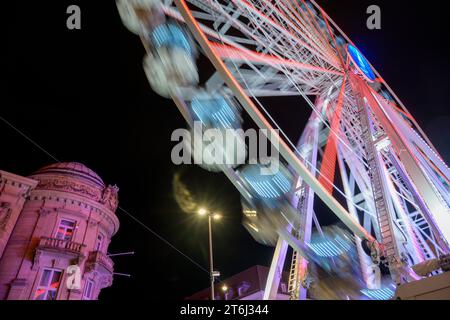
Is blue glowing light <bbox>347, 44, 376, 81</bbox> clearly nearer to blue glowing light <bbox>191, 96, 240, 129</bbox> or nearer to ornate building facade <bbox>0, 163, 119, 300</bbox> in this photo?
blue glowing light <bbox>191, 96, 240, 129</bbox>

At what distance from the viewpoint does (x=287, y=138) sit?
666cm

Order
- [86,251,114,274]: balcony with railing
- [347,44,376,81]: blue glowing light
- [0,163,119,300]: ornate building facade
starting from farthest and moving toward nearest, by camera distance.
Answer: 1. [86,251,114,274]: balcony with railing
2. [0,163,119,300]: ornate building facade
3. [347,44,376,81]: blue glowing light

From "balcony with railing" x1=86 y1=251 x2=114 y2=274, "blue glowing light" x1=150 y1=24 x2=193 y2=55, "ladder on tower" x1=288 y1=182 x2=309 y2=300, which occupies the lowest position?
"ladder on tower" x1=288 y1=182 x2=309 y2=300

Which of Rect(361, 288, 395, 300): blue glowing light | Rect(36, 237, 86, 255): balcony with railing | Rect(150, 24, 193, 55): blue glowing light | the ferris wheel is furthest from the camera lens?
Rect(36, 237, 86, 255): balcony with railing

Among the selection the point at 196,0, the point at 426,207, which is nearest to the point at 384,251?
the point at 426,207

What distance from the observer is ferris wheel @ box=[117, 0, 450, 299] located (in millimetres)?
6656

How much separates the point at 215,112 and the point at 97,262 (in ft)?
40.2

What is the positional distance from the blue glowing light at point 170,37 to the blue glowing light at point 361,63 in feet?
24.0

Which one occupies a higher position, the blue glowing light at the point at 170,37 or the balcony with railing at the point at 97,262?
the blue glowing light at the point at 170,37

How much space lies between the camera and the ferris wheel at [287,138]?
666 centimetres

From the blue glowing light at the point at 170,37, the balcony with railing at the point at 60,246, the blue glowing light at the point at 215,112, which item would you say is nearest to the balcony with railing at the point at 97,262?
the balcony with railing at the point at 60,246

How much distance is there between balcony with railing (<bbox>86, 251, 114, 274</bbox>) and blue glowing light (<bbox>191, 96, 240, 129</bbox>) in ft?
39.2

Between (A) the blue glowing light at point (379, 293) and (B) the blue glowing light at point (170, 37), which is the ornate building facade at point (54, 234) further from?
(A) the blue glowing light at point (379, 293)

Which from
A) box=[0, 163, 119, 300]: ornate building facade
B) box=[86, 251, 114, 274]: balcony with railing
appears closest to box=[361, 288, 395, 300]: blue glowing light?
box=[0, 163, 119, 300]: ornate building facade
